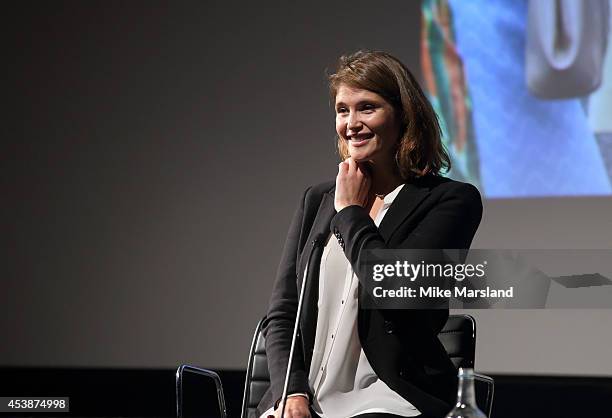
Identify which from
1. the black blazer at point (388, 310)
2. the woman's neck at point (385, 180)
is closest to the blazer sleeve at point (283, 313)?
the black blazer at point (388, 310)

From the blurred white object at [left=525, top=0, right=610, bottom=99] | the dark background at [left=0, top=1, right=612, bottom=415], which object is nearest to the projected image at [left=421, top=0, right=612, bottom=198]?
the blurred white object at [left=525, top=0, right=610, bottom=99]

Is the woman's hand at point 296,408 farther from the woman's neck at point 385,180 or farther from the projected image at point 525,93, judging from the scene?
the projected image at point 525,93

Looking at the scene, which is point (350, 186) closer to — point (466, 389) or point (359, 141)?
point (359, 141)

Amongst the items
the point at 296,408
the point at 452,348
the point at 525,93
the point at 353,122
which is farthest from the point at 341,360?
the point at 525,93

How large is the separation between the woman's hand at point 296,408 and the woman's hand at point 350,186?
0.38 m

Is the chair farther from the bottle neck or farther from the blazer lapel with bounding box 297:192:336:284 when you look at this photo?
the bottle neck

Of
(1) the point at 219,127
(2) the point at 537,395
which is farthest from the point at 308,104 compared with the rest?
(2) the point at 537,395

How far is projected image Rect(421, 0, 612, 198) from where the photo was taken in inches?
152

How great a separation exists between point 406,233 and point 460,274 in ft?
0.44

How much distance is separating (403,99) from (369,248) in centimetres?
35

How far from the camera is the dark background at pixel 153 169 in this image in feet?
14.8

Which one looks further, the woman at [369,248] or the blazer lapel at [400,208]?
the blazer lapel at [400,208]

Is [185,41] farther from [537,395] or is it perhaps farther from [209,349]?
[537,395]

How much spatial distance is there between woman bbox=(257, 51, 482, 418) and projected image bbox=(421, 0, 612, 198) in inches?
82.4
